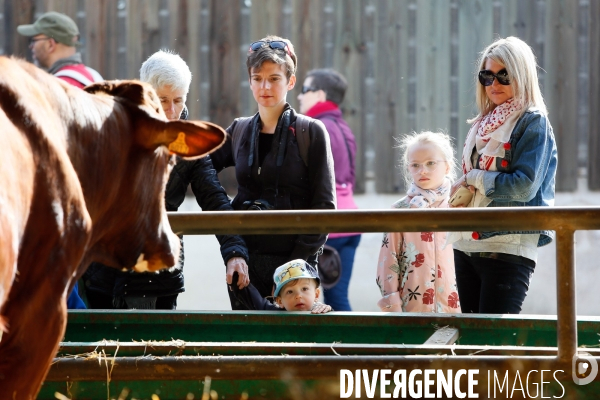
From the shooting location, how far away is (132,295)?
4.20 meters

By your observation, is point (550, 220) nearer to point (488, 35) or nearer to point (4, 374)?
point (4, 374)

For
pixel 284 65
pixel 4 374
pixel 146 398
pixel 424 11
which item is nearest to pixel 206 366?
pixel 146 398

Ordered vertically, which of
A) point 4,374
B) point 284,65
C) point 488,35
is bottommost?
point 4,374

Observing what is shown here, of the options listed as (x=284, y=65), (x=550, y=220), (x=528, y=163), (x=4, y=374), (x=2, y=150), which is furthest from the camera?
(x=284, y=65)

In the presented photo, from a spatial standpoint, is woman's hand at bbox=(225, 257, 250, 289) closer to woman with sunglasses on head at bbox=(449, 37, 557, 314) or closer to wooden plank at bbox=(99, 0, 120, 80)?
woman with sunglasses on head at bbox=(449, 37, 557, 314)

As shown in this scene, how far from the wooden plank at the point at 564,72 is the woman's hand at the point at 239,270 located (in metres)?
3.86

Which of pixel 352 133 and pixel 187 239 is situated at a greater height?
pixel 352 133

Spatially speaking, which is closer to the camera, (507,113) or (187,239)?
(507,113)

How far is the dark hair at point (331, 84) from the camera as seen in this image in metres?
6.62

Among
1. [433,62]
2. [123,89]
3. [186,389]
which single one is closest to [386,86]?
[433,62]

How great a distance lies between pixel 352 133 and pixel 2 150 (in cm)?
508

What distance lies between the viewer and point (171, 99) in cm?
424

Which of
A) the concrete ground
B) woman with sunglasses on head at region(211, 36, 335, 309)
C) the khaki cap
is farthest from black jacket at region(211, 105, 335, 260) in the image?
the concrete ground

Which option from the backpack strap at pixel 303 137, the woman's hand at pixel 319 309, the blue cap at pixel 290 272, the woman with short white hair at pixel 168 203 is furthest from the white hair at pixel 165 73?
the woman's hand at pixel 319 309
